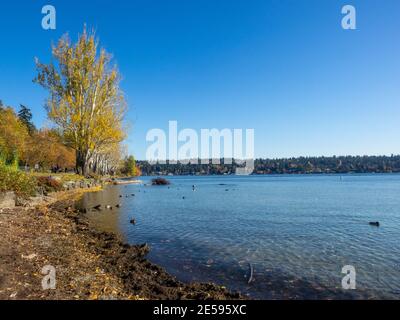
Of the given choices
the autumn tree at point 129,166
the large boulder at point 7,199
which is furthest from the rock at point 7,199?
the autumn tree at point 129,166

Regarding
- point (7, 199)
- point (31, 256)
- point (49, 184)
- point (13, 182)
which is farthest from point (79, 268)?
point (49, 184)

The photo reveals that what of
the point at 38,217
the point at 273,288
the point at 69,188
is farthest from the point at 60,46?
the point at 273,288

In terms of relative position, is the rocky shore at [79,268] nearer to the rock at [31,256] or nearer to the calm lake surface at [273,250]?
the rock at [31,256]

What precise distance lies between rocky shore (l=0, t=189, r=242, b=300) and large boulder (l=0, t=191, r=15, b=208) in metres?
2.25

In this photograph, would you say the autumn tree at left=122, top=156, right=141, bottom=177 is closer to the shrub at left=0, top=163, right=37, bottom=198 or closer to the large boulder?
the shrub at left=0, top=163, right=37, bottom=198

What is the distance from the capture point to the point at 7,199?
16.1 meters

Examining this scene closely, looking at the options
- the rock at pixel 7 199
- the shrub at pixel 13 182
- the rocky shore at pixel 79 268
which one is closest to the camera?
the rocky shore at pixel 79 268

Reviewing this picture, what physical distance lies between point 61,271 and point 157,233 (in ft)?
27.7

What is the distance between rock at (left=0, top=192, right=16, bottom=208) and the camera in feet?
51.2

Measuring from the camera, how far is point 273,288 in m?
9.04

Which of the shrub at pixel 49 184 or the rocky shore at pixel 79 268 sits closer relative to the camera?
the rocky shore at pixel 79 268

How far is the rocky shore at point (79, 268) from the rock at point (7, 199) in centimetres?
225

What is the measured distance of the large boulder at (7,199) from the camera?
→ 1560 cm
